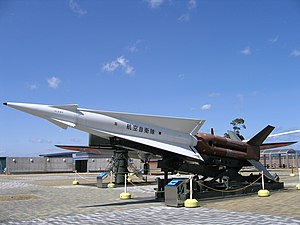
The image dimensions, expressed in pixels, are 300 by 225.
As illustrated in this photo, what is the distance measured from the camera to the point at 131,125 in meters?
11.6

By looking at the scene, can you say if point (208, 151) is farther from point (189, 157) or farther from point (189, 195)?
point (189, 195)

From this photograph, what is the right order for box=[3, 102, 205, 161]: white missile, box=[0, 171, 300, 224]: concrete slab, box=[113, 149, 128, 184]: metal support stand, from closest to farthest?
box=[0, 171, 300, 224]: concrete slab → box=[3, 102, 205, 161]: white missile → box=[113, 149, 128, 184]: metal support stand

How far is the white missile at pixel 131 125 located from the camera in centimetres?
1053

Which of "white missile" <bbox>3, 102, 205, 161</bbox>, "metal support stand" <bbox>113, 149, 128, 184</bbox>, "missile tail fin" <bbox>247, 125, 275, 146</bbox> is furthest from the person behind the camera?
"metal support stand" <bbox>113, 149, 128, 184</bbox>

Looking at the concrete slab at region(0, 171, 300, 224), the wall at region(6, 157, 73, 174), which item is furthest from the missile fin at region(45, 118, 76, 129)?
the wall at region(6, 157, 73, 174)

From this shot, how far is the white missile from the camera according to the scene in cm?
1053

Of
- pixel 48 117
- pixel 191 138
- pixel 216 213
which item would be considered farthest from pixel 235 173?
pixel 48 117

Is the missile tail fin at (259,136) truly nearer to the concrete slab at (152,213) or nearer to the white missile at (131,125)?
the concrete slab at (152,213)

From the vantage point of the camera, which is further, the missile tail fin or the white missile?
the missile tail fin

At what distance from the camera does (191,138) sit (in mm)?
12844

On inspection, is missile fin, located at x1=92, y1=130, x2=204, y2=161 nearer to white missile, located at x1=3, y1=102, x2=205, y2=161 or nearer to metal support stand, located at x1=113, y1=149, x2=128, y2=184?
white missile, located at x1=3, y1=102, x2=205, y2=161

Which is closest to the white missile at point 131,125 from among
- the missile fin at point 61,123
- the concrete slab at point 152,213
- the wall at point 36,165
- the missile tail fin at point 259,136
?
the missile fin at point 61,123

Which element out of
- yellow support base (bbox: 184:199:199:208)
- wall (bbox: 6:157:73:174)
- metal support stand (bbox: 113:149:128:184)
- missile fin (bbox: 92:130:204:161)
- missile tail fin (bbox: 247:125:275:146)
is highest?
missile tail fin (bbox: 247:125:275:146)

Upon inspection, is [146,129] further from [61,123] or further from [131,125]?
[61,123]
